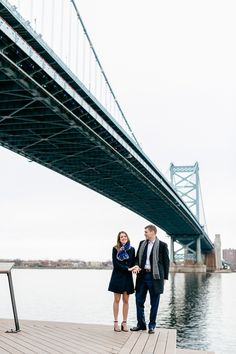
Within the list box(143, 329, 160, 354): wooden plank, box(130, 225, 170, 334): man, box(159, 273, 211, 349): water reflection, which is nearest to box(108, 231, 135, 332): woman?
box(130, 225, 170, 334): man

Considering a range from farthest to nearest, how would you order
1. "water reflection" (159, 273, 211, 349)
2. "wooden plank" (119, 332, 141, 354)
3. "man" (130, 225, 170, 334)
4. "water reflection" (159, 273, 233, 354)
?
"water reflection" (159, 273, 211, 349) < "water reflection" (159, 273, 233, 354) < "man" (130, 225, 170, 334) < "wooden plank" (119, 332, 141, 354)

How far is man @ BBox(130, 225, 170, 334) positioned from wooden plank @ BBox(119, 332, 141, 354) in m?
0.36

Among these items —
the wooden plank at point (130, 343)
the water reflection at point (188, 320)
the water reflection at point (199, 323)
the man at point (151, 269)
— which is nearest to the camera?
the wooden plank at point (130, 343)

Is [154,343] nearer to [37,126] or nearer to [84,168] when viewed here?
[37,126]

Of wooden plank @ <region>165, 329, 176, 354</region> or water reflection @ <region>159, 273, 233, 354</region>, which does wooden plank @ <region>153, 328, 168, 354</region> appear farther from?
water reflection @ <region>159, 273, 233, 354</region>

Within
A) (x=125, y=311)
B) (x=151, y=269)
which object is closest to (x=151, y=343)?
(x=125, y=311)

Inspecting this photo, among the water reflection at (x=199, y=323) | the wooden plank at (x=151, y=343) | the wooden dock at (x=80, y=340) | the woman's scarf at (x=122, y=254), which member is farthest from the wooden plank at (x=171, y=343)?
the water reflection at (x=199, y=323)

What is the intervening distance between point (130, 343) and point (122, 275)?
1.33m

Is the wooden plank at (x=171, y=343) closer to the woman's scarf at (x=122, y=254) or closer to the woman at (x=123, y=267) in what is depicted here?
the woman at (x=123, y=267)

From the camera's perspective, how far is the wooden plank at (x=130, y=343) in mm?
6176

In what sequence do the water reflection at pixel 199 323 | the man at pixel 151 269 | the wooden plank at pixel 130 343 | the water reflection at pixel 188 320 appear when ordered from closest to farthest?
1. the wooden plank at pixel 130 343
2. the man at pixel 151 269
3. the water reflection at pixel 199 323
4. the water reflection at pixel 188 320

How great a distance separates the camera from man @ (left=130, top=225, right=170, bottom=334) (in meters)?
7.66

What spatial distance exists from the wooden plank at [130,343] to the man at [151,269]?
1.19ft

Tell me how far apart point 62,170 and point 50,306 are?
1817 centimetres
